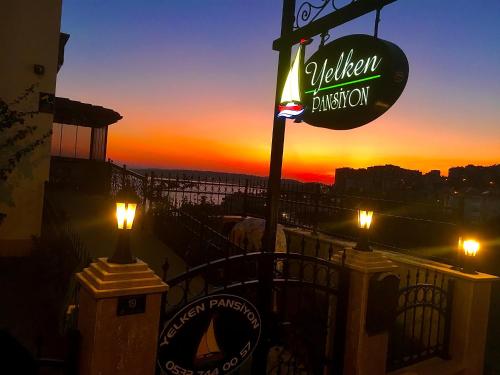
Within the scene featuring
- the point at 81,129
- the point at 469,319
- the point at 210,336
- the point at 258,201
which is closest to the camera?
the point at 210,336

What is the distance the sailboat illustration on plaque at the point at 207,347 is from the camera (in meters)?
3.60

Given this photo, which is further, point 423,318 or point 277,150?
point 423,318

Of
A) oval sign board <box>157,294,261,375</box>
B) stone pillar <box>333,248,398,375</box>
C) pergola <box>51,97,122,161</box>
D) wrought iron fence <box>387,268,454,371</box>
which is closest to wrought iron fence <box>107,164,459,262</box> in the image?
wrought iron fence <box>387,268,454,371</box>

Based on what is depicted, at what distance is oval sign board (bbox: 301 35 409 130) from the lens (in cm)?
405

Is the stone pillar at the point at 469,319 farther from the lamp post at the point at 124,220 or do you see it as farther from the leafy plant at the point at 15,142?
the leafy plant at the point at 15,142

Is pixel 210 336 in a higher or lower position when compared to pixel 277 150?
lower

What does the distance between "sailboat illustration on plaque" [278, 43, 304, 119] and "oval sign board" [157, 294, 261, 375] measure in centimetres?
213

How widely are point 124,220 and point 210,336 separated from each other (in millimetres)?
1348

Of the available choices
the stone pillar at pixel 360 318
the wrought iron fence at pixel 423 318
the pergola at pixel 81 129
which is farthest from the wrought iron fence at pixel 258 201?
the stone pillar at pixel 360 318

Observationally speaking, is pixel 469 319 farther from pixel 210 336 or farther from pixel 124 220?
pixel 124 220

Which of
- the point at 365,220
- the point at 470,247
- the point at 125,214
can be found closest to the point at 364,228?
the point at 365,220

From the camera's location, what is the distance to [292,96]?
14.9 ft

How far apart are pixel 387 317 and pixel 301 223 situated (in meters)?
6.00

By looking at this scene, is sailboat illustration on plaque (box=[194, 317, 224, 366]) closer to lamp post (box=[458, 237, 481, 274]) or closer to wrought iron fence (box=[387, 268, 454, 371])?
wrought iron fence (box=[387, 268, 454, 371])
